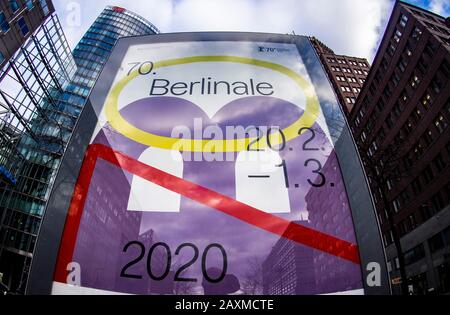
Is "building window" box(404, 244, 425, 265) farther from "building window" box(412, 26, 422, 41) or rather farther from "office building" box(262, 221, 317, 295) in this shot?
"office building" box(262, 221, 317, 295)

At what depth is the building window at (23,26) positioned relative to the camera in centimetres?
2455

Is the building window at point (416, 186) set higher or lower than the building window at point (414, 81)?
lower

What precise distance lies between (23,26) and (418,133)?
1542 inches

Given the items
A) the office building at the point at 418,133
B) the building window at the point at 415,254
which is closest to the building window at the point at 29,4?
the office building at the point at 418,133

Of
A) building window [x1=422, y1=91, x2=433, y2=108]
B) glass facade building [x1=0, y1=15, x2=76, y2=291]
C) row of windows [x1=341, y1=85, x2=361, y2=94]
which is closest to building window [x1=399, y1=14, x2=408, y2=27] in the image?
building window [x1=422, y1=91, x2=433, y2=108]

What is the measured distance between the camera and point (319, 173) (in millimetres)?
1630

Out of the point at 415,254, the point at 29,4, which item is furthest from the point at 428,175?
the point at 29,4

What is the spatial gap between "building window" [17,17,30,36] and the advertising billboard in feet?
99.9

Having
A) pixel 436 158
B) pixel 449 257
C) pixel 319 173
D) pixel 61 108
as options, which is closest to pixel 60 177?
pixel 319 173

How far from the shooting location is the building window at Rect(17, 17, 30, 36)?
24.6 meters

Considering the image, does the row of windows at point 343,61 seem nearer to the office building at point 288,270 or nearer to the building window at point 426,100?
the building window at point 426,100

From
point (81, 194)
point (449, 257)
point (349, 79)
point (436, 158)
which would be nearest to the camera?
point (81, 194)

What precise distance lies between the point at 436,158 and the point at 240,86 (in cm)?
3022
